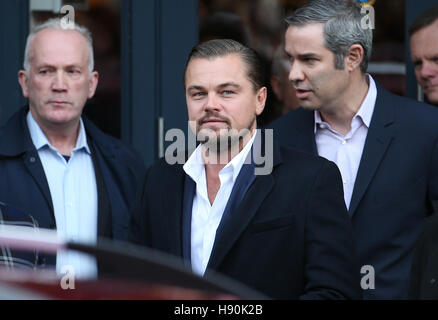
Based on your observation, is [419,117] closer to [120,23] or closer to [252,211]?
[252,211]

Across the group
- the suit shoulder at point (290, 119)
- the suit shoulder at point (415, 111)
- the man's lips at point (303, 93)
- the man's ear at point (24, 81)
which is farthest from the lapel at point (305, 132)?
the man's ear at point (24, 81)

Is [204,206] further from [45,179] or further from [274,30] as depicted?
[274,30]

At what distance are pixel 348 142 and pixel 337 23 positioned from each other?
0.55 m

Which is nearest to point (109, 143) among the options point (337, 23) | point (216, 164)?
point (216, 164)

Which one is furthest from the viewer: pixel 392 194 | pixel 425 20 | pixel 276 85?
pixel 276 85

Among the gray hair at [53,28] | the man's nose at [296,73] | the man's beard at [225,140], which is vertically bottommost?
the man's beard at [225,140]

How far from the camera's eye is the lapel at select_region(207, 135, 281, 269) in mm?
3293

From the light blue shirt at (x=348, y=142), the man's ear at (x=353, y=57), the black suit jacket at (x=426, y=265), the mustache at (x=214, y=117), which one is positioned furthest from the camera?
the man's ear at (x=353, y=57)

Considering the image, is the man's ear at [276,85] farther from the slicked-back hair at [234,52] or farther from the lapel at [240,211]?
the lapel at [240,211]

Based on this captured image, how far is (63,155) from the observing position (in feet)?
14.5

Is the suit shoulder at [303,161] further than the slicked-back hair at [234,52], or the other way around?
the slicked-back hair at [234,52]

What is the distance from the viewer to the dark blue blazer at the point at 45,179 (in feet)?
13.7

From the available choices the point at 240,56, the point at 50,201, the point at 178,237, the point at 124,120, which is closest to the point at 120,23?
the point at 124,120

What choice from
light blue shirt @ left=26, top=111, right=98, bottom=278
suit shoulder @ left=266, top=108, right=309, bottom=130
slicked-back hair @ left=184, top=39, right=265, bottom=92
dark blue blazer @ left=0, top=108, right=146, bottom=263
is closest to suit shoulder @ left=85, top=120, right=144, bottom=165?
dark blue blazer @ left=0, top=108, right=146, bottom=263
